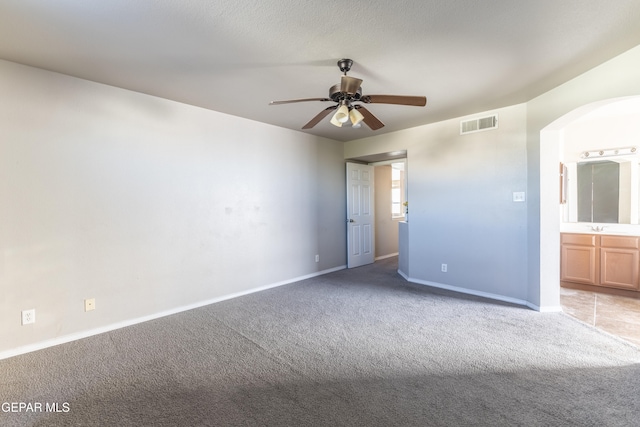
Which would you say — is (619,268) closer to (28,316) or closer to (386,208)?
(386,208)

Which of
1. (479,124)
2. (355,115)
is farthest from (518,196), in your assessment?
(355,115)

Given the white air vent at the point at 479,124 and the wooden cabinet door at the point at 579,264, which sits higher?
the white air vent at the point at 479,124

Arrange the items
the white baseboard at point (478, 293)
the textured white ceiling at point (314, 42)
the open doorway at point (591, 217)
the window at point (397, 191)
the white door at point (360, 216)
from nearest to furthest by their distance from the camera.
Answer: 1. the textured white ceiling at point (314, 42)
2. the open doorway at point (591, 217)
3. the white baseboard at point (478, 293)
4. the white door at point (360, 216)
5. the window at point (397, 191)

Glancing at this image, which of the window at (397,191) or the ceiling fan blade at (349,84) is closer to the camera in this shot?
the ceiling fan blade at (349,84)

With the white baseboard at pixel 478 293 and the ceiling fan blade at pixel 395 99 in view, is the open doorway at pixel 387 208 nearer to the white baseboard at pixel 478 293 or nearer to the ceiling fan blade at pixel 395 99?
the white baseboard at pixel 478 293

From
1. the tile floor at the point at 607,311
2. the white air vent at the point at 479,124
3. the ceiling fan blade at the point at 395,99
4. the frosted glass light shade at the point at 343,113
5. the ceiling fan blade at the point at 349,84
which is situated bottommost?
the tile floor at the point at 607,311

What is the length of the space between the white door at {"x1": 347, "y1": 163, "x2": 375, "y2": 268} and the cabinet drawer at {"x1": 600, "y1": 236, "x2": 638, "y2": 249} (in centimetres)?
352

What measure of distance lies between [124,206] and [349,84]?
2.61 metres

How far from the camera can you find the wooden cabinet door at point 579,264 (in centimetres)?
404

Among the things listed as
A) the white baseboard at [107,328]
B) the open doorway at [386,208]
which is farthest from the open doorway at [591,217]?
the white baseboard at [107,328]

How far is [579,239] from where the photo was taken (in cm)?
412

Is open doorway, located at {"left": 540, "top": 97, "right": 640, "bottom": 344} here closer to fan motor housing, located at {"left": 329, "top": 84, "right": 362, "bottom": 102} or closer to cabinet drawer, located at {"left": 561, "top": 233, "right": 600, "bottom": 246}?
cabinet drawer, located at {"left": 561, "top": 233, "right": 600, "bottom": 246}

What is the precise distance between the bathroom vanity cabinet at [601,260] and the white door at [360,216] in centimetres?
311

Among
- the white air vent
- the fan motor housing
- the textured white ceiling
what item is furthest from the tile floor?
the fan motor housing
